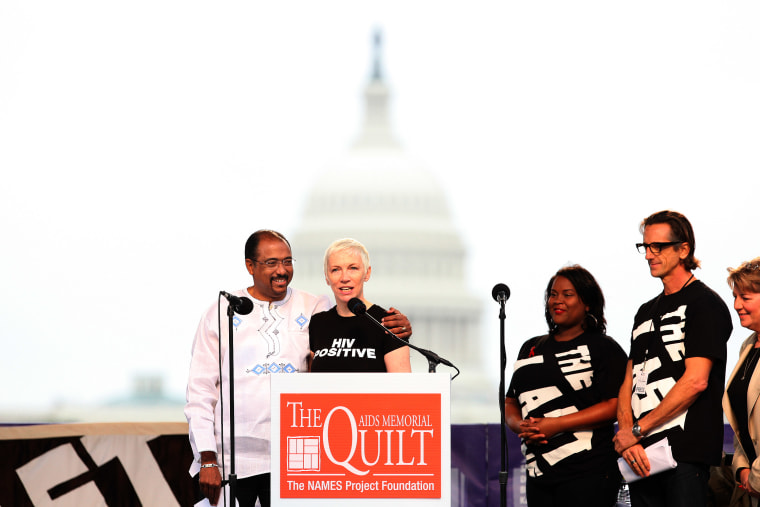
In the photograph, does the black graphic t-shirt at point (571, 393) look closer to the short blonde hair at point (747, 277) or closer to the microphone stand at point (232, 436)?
the short blonde hair at point (747, 277)

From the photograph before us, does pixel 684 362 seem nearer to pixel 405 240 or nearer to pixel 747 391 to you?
pixel 747 391

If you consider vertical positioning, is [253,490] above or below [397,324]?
below

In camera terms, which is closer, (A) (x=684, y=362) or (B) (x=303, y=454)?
(B) (x=303, y=454)

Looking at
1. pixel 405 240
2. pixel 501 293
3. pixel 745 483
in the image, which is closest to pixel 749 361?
pixel 745 483

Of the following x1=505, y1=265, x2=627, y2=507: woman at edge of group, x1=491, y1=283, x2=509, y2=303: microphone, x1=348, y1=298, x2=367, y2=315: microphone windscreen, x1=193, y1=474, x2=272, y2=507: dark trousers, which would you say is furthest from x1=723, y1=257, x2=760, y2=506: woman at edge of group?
x1=193, y1=474, x2=272, y2=507: dark trousers

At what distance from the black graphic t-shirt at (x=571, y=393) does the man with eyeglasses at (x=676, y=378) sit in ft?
0.59

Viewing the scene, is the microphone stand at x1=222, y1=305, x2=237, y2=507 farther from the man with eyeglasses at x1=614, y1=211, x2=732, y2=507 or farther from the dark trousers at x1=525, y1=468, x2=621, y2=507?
the man with eyeglasses at x1=614, y1=211, x2=732, y2=507

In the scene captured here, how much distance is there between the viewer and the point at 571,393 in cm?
404

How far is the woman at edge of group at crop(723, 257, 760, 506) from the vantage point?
12.1 feet

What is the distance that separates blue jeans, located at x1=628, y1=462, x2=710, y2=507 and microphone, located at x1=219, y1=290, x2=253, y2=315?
56.7 inches

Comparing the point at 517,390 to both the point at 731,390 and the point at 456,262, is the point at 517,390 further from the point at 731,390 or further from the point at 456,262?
the point at 456,262

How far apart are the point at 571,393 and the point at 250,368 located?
45.0 inches

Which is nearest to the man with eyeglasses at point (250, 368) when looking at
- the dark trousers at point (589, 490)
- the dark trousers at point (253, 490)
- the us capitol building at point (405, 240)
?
the dark trousers at point (253, 490)

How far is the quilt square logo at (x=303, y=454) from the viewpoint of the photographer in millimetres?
3549
